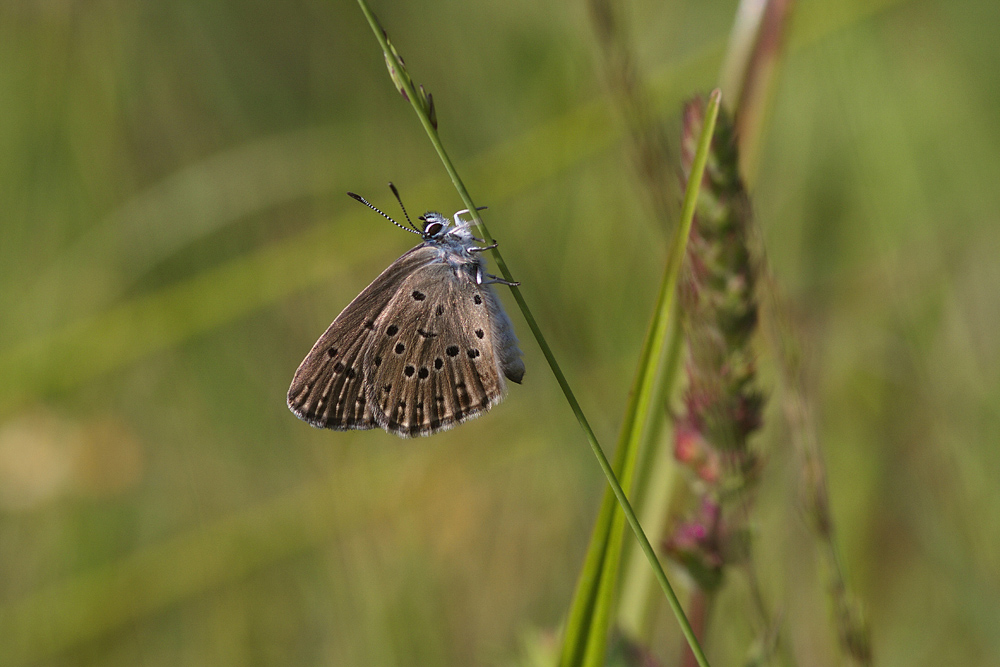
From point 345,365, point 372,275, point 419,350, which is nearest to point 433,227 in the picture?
point 419,350

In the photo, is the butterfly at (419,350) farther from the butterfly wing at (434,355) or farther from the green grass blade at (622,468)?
the green grass blade at (622,468)

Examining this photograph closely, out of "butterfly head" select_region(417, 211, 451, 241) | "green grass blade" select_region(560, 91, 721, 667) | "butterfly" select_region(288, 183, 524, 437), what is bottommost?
"green grass blade" select_region(560, 91, 721, 667)

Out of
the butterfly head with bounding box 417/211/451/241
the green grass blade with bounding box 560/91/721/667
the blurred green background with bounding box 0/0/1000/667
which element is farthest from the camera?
the blurred green background with bounding box 0/0/1000/667

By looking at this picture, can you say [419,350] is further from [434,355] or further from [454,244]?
[454,244]

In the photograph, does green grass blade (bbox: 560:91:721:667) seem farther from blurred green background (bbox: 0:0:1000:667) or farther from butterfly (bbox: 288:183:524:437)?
blurred green background (bbox: 0:0:1000:667)

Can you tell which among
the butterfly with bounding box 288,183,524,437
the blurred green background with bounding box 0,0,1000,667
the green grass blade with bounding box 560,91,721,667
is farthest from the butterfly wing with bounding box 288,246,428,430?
the green grass blade with bounding box 560,91,721,667

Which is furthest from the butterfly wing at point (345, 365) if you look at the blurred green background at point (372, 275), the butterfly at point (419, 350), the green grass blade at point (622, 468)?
the green grass blade at point (622, 468)
